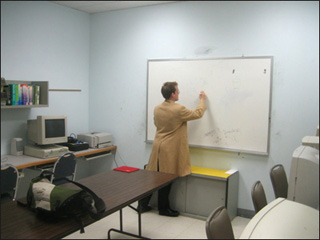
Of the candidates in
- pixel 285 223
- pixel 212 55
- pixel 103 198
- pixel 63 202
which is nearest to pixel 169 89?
pixel 212 55

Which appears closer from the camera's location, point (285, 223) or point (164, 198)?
point (285, 223)

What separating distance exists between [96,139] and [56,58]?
1160 millimetres

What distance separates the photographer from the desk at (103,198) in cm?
156

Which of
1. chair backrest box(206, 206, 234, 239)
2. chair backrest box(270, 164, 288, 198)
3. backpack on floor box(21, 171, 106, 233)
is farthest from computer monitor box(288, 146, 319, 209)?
chair backrest box(270, 164, 288, 198)

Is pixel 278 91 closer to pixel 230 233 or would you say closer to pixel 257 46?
pixel 257 46

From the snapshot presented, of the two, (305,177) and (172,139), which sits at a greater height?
(305,177)

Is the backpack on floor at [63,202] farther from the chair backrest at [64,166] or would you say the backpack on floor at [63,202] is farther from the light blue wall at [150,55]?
the chair backrest at [64,166]

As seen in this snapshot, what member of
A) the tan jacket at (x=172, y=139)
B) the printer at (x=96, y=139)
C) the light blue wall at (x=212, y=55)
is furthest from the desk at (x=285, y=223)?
the printer at (x=96, y=139)

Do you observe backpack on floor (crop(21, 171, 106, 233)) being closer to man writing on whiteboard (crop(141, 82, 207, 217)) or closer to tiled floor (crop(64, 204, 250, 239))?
tiled floor (crop(64, 204, 250, 239))

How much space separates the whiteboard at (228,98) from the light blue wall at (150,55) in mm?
94

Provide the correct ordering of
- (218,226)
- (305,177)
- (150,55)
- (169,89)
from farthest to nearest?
(150,55), (169,89), (218,226), (305,177)

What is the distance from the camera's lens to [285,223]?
0.77 metres

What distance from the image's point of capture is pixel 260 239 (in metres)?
0.71

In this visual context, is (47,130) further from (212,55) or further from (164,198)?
(212,55)
